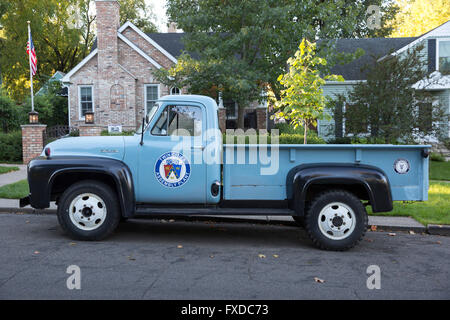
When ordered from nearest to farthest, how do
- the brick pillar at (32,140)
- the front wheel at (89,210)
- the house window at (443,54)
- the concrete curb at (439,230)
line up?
the front wheel at (89,210), the concrete curb at (439,230), the brick pillar at (32,140), the house window at (443,54)

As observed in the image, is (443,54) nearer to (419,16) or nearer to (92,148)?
(419,16)

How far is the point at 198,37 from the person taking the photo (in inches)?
725

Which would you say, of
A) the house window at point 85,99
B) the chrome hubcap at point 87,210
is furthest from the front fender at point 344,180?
the house window at point 85,99

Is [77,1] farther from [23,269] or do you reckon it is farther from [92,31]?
[23,269]

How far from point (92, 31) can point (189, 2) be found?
29.9 m

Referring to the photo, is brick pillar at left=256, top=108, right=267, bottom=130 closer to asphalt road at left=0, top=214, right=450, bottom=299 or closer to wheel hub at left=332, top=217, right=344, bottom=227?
asphalt road at left=0, top=214, right=450, bottom=299

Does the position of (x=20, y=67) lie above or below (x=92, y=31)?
below

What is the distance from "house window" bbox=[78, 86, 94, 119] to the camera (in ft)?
77.5

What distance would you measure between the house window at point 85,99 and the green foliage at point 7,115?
11.0 feet

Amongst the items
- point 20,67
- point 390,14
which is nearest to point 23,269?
point 20,67

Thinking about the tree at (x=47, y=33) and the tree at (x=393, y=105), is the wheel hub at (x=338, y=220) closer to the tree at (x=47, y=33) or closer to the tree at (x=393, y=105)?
the tree at (x=393, y=105)

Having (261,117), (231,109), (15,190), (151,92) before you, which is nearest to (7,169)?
(15,190)

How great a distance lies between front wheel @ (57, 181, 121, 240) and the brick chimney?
59.2 feet

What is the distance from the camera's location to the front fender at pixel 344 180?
6051 millimetres
